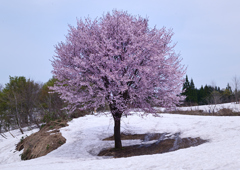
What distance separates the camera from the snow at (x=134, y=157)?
6793mm

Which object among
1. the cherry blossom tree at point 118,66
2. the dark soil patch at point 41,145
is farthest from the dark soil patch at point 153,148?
Answer: the dark soil patch at point 41,145

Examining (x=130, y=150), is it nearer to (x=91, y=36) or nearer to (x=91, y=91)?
(x=91, y=91)

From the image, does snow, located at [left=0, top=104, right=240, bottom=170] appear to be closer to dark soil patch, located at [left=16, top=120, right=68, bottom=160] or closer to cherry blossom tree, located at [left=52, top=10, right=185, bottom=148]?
dark soil patch, located at [left=16, top=120, right=68, bottom=160]

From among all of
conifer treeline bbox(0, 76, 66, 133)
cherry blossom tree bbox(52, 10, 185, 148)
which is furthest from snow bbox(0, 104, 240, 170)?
conifer treeline bbox(0, 76, 66, 133)

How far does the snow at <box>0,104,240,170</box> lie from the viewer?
679 centimetres

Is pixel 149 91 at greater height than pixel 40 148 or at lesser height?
greater

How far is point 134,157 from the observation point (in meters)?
8.55

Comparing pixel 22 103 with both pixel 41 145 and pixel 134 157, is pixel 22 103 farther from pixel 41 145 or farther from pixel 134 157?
pixel 134 157

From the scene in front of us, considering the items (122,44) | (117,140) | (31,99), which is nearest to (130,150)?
(117,140)

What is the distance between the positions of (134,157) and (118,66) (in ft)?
14.1

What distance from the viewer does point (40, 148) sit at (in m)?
14.2

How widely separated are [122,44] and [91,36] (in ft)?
5.48

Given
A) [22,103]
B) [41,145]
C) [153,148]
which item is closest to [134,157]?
[153,148]

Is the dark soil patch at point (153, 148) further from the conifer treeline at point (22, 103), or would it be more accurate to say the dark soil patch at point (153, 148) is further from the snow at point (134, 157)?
the conifer treeline at point (22, 103)
